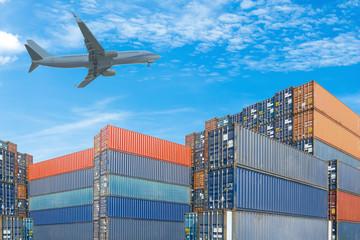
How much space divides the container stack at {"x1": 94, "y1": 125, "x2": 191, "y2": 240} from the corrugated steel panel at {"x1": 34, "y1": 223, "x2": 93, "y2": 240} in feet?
17.0

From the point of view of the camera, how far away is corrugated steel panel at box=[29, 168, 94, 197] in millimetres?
44875

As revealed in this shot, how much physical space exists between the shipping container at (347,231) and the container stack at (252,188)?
220 inches

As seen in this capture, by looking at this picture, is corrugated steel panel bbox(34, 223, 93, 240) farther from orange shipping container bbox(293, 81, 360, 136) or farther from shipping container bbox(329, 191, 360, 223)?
orange shipping container bbox(293, 81, 360, 136)

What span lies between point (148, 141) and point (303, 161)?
1701cm

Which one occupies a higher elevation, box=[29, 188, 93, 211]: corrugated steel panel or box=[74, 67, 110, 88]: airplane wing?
box=[74, 67, 110, 88]: airplane wing

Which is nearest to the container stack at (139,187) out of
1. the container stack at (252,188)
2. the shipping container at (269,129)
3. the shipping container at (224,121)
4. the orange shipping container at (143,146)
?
the orange shipping container at (143,146)

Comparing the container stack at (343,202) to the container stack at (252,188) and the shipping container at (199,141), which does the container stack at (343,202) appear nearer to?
the container stack at (252,188)

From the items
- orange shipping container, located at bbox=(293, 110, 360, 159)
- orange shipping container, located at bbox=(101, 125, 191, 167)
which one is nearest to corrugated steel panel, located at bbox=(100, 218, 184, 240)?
orange shipping container, located at bbox=(101, 125, 191, 167)

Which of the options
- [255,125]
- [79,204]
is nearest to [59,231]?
[79,204]

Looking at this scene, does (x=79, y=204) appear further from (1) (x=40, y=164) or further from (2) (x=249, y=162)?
(2) (x=249, y=162)

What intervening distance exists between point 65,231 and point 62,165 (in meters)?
8.75

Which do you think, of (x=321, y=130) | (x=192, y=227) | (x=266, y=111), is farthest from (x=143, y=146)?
(x=321, y=130)

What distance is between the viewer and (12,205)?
4600 cm

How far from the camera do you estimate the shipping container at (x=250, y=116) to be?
1749 inches
